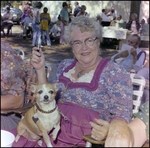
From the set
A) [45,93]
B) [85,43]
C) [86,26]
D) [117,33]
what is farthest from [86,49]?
[117,33]

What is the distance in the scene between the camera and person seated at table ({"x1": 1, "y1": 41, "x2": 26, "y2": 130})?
6.38ft

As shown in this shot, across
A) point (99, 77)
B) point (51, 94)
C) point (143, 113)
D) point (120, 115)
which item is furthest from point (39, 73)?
point (143, 113)

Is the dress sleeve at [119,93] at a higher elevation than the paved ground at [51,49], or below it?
higher

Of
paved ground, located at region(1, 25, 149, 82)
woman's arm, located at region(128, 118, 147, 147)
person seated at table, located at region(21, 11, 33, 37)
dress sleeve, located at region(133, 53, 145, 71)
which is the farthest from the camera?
person seated at table, located at region(21, 11, 33, 37)

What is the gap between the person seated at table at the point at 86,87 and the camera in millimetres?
1758

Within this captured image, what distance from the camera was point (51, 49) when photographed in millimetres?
9906

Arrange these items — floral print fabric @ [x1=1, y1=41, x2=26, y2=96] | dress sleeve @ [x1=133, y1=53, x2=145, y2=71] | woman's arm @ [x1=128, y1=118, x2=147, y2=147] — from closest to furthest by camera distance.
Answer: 1. woman's arm @ [x1=128, y1=118, x2=147, y2=147]
2. floral print fabric @ [x1=1, y1=41, x2=26, y2=96]
3. dress sleeve @ [x1=133, y1=53, x2=145, y2=71]

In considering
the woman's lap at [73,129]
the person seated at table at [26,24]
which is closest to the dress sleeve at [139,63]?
the woman's lap at [73,129]

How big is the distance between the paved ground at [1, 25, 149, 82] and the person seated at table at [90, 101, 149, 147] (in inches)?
225

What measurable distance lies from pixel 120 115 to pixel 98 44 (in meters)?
0.68

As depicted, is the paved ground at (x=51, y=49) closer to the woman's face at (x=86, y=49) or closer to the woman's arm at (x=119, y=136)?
the woman's face at (x=86, y=49)

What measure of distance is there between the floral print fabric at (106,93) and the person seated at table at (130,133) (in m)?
0.17

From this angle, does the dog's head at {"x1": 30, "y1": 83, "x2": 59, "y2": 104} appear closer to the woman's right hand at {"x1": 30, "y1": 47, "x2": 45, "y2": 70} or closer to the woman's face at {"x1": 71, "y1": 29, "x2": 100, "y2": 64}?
the woman's right hand at {"x1": 30, "y1": 47, "x2": 45, "y2": 70}

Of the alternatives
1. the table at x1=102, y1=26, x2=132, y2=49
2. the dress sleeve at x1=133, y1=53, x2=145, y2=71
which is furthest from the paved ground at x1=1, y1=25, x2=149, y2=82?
the dress sleeve at x1=133, y1=53, x2=145, y2=71
